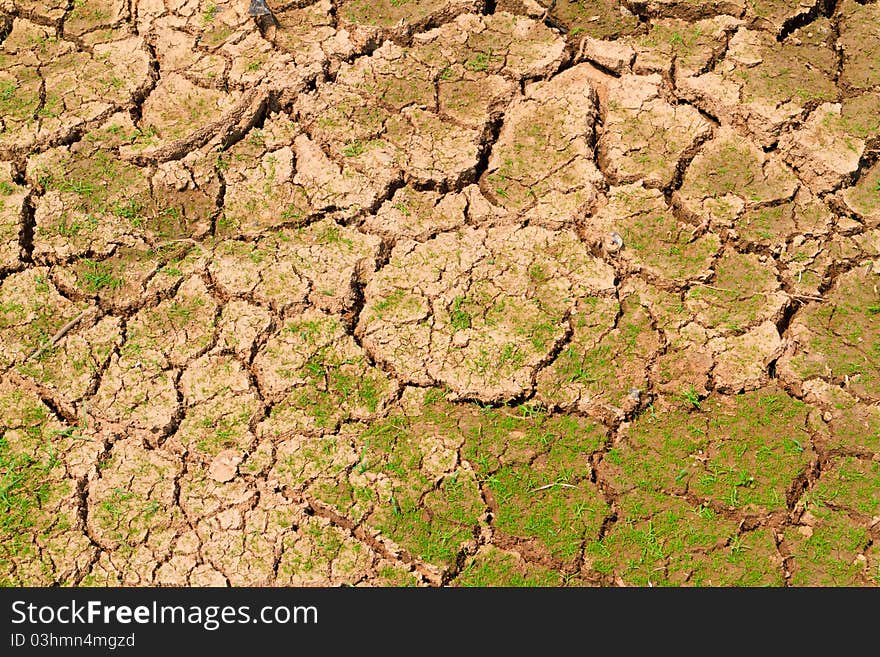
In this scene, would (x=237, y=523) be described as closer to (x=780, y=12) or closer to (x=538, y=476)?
(x=538, y=476)

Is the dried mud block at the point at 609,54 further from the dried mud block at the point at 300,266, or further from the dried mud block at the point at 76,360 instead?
the dried mud block at the point at 76,360

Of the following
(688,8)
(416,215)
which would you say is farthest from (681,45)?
(416,215)

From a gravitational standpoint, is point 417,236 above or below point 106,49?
below

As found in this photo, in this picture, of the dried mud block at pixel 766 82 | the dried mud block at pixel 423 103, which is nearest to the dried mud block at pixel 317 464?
the dried mud block at pixel 423 103

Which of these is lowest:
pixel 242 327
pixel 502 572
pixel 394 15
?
pixel 502 572

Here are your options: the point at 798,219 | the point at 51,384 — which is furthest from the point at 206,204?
the point at 798,219

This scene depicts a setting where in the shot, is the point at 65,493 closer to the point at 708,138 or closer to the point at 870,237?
the point at 708,138
